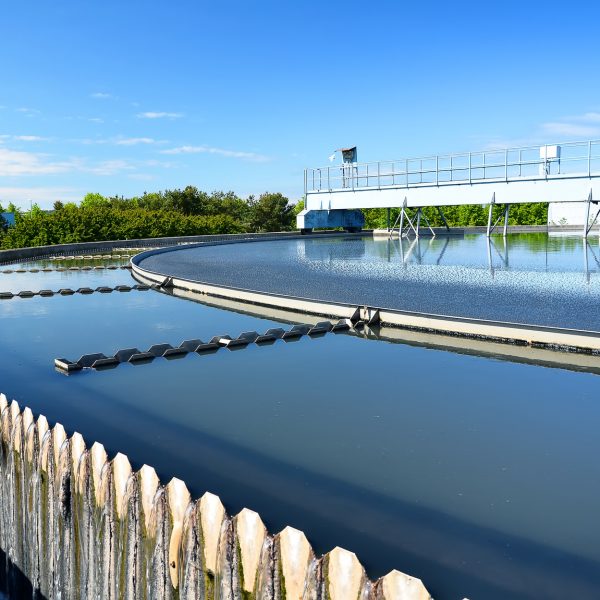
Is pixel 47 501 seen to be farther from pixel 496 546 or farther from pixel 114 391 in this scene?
pixel 114 391

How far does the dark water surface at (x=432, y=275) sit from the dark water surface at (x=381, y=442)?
3858 mm

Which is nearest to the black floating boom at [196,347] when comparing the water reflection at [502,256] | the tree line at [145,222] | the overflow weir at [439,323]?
the overflow weir at [439,323]

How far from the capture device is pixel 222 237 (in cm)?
4556

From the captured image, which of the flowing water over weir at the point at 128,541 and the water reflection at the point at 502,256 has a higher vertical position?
the flowing water over weir at the point at 128,541

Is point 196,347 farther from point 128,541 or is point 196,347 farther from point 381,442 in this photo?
point 128,541

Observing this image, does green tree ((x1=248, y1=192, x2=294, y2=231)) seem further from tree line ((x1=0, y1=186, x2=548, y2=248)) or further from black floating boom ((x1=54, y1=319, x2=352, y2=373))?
black floating boom ((x1=54, y1=319, x2=352, y2=373))

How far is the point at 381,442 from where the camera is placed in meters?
6.69

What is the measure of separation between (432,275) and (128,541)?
17.8 m

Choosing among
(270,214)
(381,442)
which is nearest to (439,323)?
(381,442)

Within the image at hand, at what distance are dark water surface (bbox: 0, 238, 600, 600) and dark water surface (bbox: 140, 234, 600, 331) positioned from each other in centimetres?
386

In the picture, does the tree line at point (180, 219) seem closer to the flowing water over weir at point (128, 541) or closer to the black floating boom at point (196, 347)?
the black floating boom at point (196, 347)

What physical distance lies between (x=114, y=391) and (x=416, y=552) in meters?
5.35

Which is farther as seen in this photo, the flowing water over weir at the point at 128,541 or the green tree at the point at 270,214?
the green tree at the point at 270,214

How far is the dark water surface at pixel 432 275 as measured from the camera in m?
14.2
